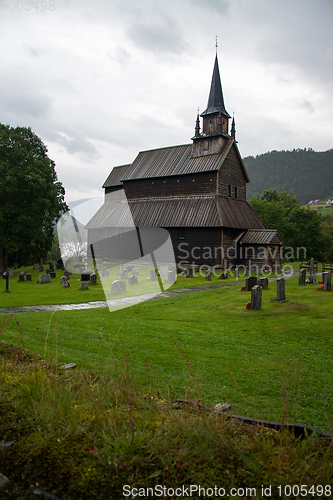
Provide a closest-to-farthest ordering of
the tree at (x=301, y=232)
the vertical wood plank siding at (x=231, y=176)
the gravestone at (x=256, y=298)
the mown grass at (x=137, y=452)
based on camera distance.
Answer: the mown grass at (x=137, y=452) → the gravestone at (x=256, y=298) → the vertical wood plank siding at (x=231, y=176) → the tree at (x=301, y=232)

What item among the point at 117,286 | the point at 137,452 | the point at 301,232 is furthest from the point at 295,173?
the point at 137,452

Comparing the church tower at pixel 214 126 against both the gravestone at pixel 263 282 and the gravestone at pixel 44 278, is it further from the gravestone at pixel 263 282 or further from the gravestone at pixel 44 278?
the gravestone at pixel 44 278

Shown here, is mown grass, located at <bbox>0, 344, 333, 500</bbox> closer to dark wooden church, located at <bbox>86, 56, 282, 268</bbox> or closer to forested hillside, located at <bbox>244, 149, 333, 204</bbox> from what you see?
dark wooden church, located at <bbox>86, 56, 282, 268</bbox>

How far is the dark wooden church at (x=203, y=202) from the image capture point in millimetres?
29344

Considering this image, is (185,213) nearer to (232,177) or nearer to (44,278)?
(232,177)

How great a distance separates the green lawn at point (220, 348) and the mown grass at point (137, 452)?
436mm

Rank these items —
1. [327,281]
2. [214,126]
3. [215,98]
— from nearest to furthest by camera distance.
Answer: [327,281] < [214,126] < [215,98]

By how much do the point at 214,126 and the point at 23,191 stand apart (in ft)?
72.5

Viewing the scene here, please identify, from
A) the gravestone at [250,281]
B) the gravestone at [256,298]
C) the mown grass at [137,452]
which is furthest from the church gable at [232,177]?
the mown grass at [137,452]

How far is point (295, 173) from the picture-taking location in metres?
164

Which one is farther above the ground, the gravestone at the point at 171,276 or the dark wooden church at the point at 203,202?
the dark wooden church at the point at 203,202

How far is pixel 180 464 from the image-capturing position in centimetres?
286

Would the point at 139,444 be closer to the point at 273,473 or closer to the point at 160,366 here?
the point at 273,473

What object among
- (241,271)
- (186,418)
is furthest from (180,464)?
(241,271)
